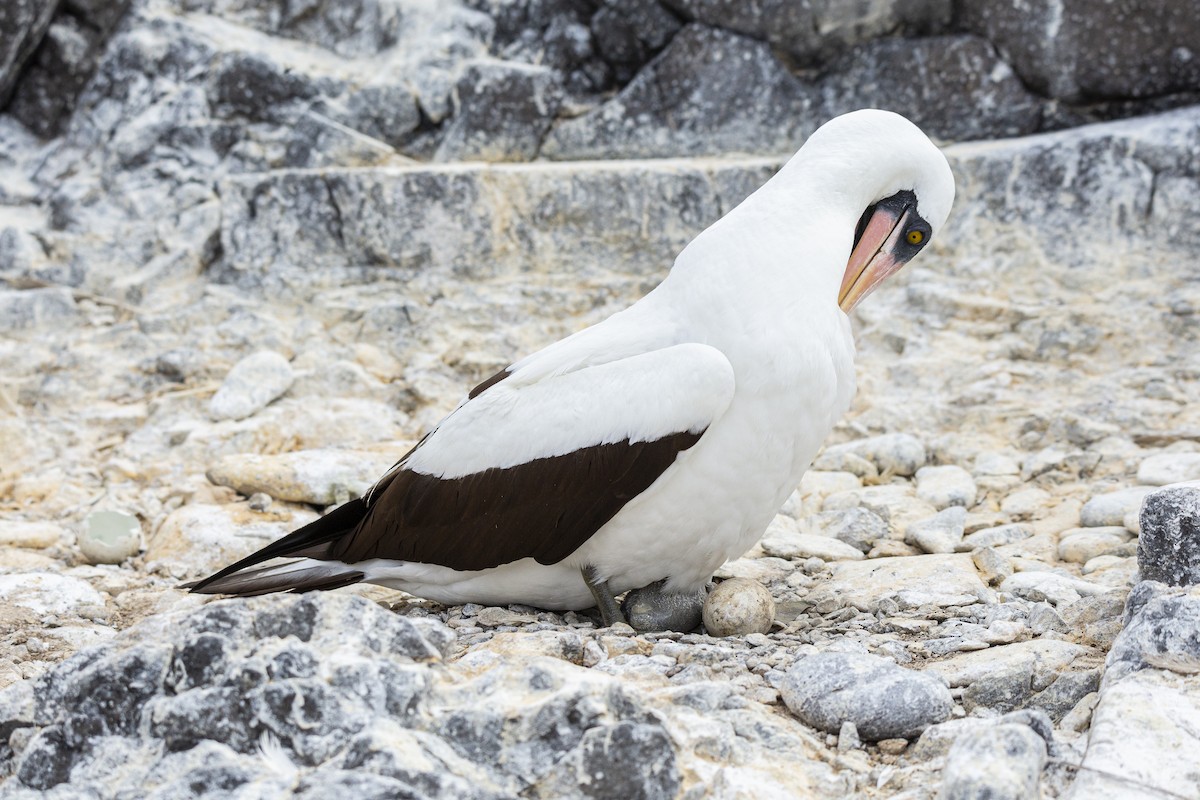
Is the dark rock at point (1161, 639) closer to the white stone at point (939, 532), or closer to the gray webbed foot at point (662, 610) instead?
the gray webbed foot at point (662, 610)

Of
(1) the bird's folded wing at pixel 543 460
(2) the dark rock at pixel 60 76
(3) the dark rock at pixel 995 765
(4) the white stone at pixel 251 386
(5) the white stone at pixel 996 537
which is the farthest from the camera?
(2) the dark rock at pixel 60 76

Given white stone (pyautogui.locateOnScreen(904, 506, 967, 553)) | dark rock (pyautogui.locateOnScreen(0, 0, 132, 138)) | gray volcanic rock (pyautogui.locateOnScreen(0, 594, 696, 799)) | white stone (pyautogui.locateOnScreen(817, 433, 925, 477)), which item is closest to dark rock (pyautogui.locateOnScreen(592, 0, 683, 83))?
white stone (pyautogui.locateOnScreen(817, 433, 925, 477))

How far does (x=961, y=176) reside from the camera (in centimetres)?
632

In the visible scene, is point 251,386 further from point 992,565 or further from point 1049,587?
point 1049,587

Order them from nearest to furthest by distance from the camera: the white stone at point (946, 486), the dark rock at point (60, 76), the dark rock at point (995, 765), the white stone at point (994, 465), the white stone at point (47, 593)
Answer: the dark rock at point (995, 765) → the white stone at point (47, 593) → the white stone at point (946, 486) → the white stone at point (994, 465) → the dark rock at point (60, 76)

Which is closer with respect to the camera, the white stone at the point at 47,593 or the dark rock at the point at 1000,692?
the dark rock at the point at 1000,692

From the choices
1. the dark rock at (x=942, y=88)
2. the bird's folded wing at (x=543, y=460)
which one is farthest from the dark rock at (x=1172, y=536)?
the dark rock at (x=942, y=88)

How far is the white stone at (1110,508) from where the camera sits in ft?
13.2

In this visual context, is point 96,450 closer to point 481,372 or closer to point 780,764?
point 481,372

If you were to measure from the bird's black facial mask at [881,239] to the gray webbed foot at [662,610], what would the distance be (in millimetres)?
1064

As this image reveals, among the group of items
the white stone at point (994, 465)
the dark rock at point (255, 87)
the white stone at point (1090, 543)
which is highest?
the dark rock at point (255, 87)

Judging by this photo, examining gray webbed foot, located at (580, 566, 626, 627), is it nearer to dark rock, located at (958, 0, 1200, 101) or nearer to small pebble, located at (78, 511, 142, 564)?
small pebble, located at (78, 511, 142, 564)

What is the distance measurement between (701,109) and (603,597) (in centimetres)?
419

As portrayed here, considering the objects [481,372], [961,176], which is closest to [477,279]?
[481,372]
